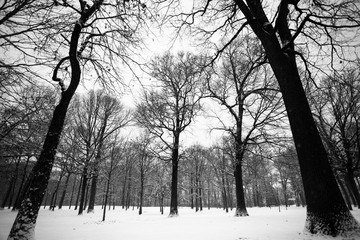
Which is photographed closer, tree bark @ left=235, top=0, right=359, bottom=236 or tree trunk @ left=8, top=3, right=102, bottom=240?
tree bark @ left=235, top=0, right=359, bottom=236

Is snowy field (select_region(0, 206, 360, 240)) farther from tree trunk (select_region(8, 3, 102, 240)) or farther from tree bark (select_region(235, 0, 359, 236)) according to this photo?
tree trunk (select_region(8, 3, 102, 240))

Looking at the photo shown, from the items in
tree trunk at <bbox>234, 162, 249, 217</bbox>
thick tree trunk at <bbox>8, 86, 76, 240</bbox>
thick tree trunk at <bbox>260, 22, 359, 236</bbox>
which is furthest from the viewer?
tree trunk at <bbox>234, 162, 249, 217</bbox>

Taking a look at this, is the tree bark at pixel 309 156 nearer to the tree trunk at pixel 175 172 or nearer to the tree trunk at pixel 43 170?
the tree trunk at pixel 43 170

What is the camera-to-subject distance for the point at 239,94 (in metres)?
12.8

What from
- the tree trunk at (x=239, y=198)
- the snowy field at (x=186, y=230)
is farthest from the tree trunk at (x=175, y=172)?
the tree trunk at (x=239, y=198)

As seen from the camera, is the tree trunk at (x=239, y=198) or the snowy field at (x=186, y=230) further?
the tree trunk at (x=239, y=198)

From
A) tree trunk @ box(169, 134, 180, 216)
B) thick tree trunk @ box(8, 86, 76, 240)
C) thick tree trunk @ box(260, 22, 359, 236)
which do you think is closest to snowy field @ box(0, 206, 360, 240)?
thick tree trunk @ box(260, 22, 359, 236)

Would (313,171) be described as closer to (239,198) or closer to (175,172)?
(239,198)

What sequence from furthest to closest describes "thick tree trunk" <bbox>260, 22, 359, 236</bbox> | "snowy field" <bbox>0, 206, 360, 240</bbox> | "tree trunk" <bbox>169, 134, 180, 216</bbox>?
"tree trunk" <bbox>169, 134, 180, 216</bbox>
"snowy field" <bbox>0, 206, 360, 240</bbox>
"thick tree trunk" <bbox>260, 22, 359, 236</bbox>

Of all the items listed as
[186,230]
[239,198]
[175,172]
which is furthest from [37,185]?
[239,198]

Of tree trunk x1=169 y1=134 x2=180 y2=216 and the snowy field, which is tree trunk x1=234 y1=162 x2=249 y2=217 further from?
tree trunk x1=169 y1=134 x2=180 y2=216

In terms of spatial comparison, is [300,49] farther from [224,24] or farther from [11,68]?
[11,68]

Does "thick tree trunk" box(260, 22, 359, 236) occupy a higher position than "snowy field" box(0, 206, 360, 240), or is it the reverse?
"thick tree trunk" box(260, 22, 359, 236)

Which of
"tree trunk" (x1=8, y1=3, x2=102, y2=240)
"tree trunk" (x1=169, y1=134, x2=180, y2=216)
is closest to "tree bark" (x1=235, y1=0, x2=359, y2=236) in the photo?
"tree trunk" (x1=8, y1=3, x2=102, y2=240)
